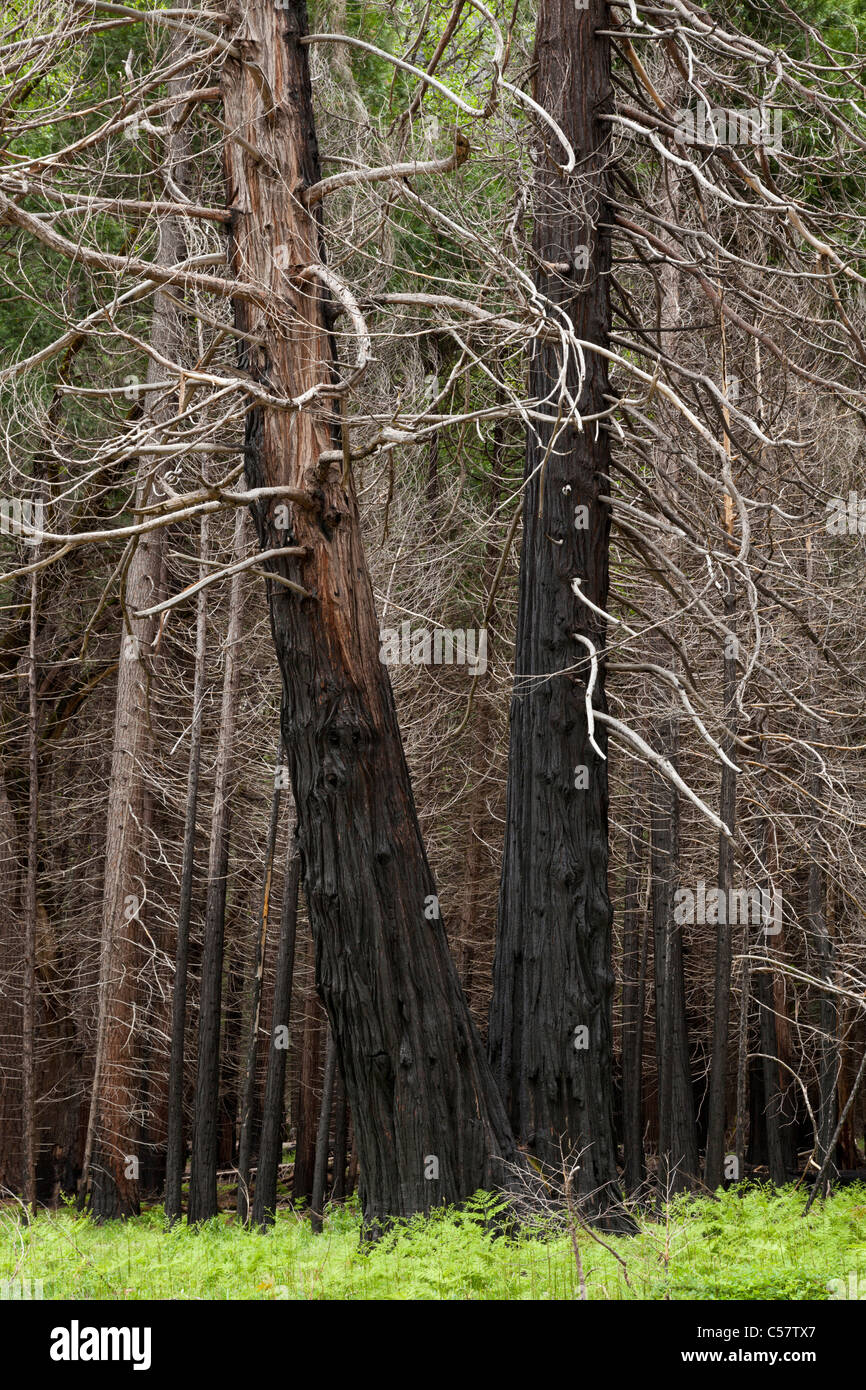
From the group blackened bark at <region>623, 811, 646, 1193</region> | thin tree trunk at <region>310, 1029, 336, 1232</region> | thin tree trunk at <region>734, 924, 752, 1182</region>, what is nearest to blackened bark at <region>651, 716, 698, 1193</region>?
thin tree trunk at <region>734, 924, 752, 1182</region>

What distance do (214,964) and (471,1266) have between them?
27.9 feet

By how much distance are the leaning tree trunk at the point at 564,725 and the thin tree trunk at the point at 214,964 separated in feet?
21.3

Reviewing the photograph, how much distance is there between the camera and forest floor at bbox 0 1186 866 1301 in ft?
15.4

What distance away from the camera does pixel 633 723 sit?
14039 millimetres

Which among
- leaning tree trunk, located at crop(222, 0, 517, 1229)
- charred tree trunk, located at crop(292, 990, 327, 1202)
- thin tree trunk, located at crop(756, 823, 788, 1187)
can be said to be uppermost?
leaning tree trunk, located at crop(222, 0, 517, 1229)

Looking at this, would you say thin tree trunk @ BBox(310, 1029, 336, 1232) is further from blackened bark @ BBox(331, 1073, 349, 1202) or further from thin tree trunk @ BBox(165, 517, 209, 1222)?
blackened bark @ BBox(331, 1073, 349, 1202)

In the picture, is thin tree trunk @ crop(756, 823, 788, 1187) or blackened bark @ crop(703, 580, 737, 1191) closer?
blackened bark @ crop(703, 580, 737, 1191)

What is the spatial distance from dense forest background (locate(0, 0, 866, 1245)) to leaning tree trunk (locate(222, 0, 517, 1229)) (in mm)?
24

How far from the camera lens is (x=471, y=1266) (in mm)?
4895

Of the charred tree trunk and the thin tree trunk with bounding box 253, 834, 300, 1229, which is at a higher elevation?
the thin tree trunk with bounding box 253, 834, 300, 1229

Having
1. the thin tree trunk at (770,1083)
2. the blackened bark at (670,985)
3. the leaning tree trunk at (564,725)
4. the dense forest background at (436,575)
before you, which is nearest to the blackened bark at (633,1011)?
the dense forest background at (436,575)

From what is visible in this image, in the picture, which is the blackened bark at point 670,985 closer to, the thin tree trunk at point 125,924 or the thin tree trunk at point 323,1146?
the thin tree trunk at point 323,1146

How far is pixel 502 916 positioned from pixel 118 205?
14.2ft

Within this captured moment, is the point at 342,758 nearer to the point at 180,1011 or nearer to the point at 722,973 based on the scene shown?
the point at 722,973
